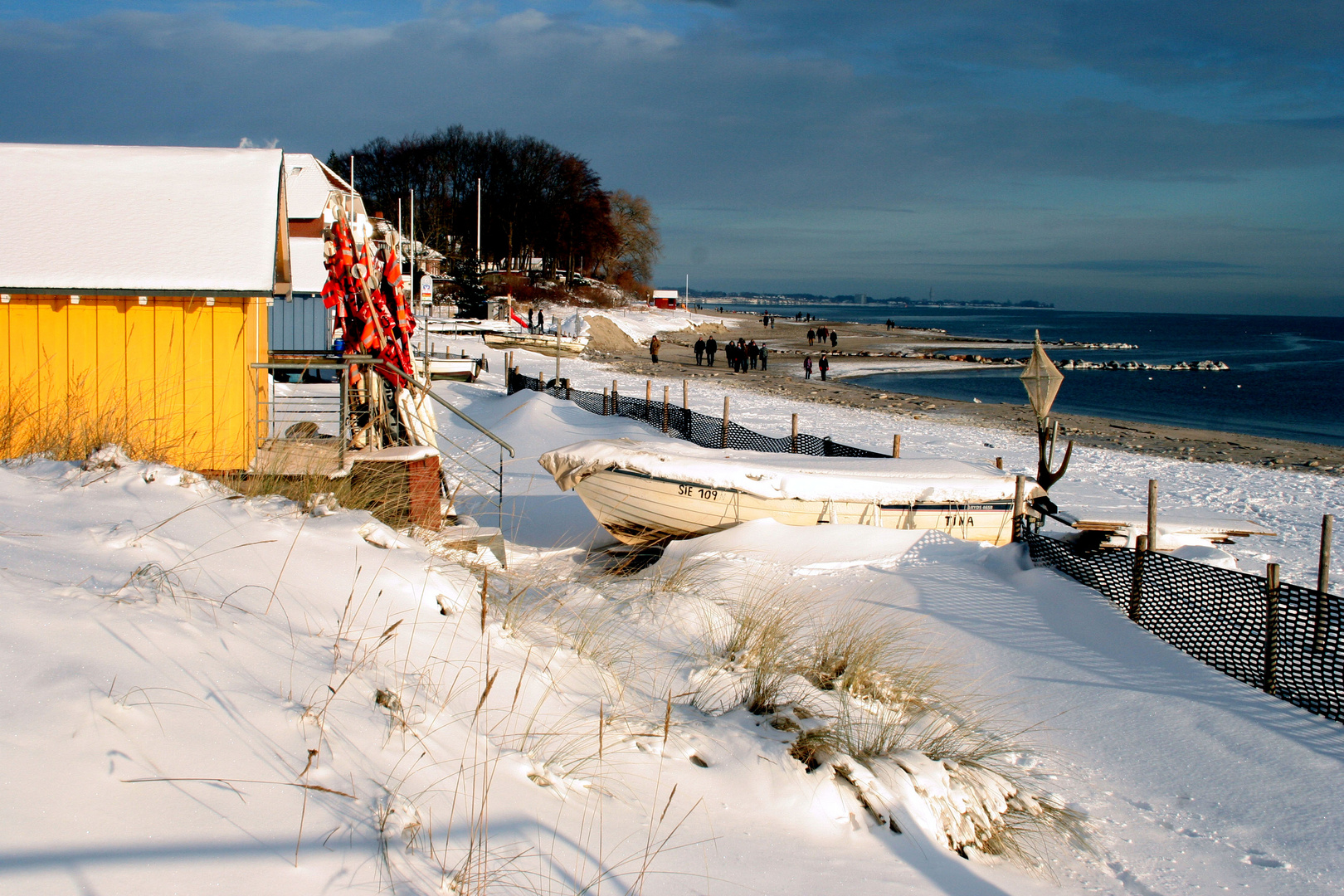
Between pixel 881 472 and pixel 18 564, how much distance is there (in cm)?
1038

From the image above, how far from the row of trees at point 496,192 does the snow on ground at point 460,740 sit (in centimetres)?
7652

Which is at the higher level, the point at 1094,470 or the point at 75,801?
the point at 75,801

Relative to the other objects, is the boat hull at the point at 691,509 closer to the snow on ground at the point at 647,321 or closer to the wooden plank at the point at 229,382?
the wooden plank at the point at 229,382

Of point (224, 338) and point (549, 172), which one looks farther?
point (549, 172)

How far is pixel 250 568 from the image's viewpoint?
4.57 meters

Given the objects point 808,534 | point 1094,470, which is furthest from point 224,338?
point 1094,470

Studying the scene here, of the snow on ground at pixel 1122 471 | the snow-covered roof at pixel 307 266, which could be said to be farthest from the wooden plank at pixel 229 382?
the snow-covered roof at pixel 307 266

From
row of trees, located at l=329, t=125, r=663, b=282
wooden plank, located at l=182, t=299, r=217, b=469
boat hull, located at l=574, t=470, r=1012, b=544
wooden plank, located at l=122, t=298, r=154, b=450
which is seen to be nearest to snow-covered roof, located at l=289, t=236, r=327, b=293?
wooden plank, located at l=122, t=298, r=154, b=450

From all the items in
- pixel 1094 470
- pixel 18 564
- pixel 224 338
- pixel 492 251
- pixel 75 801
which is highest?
pixel 492 251

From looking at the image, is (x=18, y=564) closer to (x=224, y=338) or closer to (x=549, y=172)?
(x=224, y=338)

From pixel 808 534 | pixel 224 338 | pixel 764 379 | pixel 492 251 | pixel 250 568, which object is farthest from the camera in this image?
pixel 492 251

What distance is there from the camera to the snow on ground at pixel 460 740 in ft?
8.88

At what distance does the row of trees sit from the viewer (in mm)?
82062

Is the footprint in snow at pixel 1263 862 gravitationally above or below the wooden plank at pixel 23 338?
below
